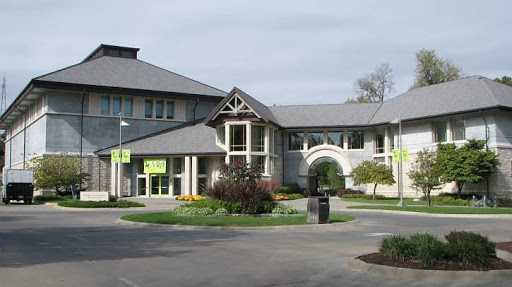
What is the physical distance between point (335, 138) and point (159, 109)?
1958 cm

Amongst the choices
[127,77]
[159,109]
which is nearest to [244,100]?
[159,109]

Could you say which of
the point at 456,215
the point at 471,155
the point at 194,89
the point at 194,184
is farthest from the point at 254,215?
the point at 194,89

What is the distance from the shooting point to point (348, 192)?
51938mm

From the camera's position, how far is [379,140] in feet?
174

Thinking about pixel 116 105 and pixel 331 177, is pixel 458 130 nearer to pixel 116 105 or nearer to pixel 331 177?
pixel 331 177

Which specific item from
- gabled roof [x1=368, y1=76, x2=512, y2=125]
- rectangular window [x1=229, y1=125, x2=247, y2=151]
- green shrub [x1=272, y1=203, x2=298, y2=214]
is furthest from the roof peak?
green shrub [x1=272, y1=203, x2=298, y2=214]

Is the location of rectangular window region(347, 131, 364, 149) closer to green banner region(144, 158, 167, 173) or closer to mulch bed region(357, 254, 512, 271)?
green banner region(144, 158, 167, 173)

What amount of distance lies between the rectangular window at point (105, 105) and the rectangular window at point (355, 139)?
25.1 meters

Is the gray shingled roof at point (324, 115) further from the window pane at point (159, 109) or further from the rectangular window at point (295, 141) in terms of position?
the window pane at point (159, 109)

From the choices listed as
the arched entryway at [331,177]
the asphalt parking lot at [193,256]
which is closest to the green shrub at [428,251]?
the asphalt parking lot at [193,256]

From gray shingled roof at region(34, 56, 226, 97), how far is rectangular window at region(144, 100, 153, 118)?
5.85ft

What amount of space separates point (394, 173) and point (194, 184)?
61.5ft

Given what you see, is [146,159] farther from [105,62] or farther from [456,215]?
[456,215]

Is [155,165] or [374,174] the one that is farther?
[155,165]
